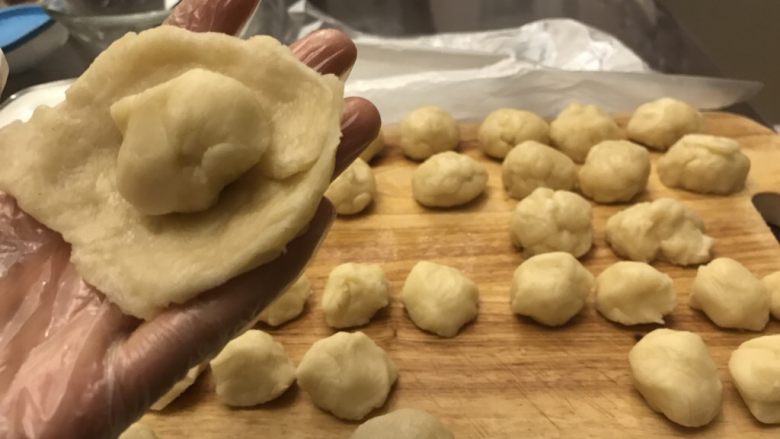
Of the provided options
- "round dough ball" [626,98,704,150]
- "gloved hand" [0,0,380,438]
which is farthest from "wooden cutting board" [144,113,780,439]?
"gloved hand" [0,0,380,438]

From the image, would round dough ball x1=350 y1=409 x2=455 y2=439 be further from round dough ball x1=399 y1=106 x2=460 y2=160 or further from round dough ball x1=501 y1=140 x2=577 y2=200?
round dough ball x1=399 y1=106 x2=460 y2=160

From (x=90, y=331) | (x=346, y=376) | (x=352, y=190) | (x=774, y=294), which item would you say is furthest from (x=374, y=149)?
(x=90, y=331)

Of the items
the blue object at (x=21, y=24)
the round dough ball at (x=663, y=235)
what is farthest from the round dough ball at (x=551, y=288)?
the blue object at (x=21, y=24)

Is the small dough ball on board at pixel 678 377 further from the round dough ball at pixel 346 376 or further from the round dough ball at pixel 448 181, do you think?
the round dough ball at pixel 448 181

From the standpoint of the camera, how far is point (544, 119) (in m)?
2.46

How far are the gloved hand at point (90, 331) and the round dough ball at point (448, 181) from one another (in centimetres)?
77

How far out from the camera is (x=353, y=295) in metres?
1.75

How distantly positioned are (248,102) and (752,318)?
1280mm

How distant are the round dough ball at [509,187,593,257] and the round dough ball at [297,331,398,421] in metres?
0.53

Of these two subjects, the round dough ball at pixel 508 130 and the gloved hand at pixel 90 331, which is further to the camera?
the round dough ball at pixel 508 130

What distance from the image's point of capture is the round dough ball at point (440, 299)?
1737mm

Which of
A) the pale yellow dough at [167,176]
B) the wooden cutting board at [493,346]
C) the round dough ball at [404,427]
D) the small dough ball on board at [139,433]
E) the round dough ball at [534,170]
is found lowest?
the wooden cutting board at [493,346]

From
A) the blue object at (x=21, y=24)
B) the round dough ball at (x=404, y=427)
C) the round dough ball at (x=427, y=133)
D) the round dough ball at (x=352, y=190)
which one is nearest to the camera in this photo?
the round dough ball at (x=404, y=427)

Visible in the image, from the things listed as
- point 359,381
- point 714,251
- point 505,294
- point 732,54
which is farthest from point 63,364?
point 732,54
